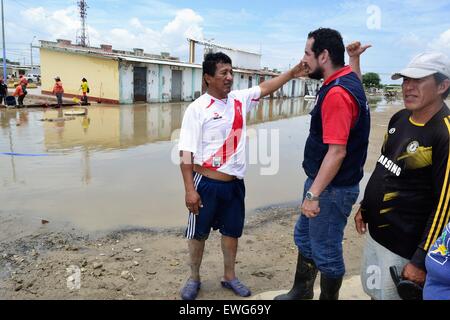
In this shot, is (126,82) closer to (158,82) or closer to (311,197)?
(158,82)

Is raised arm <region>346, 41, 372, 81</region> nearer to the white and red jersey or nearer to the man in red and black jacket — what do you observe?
the man in red and black jacket

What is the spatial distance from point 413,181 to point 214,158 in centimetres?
146

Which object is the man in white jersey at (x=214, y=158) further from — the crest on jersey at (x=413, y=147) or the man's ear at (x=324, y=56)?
the crest on jersey at (x=413, y=147)

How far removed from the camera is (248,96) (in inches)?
128

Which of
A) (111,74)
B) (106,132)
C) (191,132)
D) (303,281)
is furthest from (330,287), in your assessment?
(111,74)

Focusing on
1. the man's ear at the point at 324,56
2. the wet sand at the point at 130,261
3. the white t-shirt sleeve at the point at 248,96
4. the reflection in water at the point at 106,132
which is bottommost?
the wet sand at the point at 130,261

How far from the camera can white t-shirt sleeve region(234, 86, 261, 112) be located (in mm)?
3195

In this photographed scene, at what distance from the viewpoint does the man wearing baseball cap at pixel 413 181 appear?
187cm

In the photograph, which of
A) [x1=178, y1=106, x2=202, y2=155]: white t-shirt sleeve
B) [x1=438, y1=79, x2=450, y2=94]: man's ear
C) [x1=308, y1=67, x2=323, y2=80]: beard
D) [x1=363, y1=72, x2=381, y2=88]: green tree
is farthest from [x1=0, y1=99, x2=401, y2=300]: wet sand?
[x1=363, y1=72, x2=381, y2=88]: green tree

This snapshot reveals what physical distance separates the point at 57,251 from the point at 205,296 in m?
1.74

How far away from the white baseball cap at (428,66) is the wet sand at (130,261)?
2149mm

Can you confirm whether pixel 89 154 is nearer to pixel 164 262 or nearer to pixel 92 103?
pixel 164 262

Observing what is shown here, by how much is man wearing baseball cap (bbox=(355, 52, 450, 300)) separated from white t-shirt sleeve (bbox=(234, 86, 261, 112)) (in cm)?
129

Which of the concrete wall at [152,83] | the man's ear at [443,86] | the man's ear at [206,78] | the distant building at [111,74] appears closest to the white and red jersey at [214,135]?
the man's ear at [206,78]
